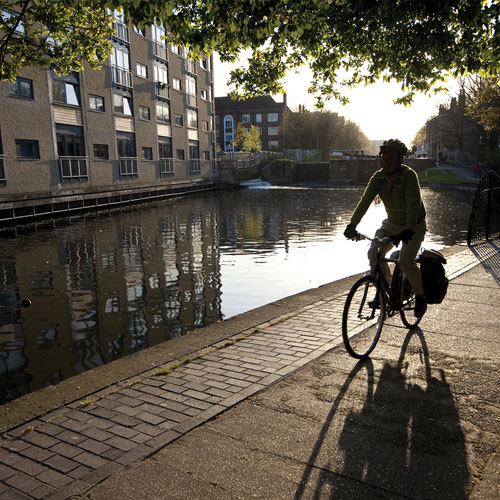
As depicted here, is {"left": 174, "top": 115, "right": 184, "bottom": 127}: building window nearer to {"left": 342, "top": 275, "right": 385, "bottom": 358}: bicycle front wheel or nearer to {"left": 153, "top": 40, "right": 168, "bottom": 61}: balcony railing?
{"left": 153, "top": 40, "right": 168, "bottom": 61}: balcony railing

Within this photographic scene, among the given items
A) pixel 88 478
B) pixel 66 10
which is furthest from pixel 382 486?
pixel 66 10

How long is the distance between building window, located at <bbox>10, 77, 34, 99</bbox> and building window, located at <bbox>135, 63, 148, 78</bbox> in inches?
489

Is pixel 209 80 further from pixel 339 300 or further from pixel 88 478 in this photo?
pixel 88 478

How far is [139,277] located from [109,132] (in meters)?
24.5

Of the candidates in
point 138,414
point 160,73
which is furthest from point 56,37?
point 160,73

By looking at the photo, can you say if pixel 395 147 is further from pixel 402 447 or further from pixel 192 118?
pixel 192 118

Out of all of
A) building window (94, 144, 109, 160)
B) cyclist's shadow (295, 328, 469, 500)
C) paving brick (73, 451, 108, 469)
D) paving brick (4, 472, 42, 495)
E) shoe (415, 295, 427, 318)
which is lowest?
cyclist's shadow (295, 328, 469, 500)

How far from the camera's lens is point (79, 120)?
95.3 ft

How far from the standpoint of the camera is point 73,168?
28141 mm

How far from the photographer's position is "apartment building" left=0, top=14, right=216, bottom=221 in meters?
24.0

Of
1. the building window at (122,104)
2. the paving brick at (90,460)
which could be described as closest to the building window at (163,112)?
the building window at (122,104)

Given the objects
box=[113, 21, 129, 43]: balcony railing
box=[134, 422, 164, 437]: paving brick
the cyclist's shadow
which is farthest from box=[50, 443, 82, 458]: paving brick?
box=[113, 21, 129, 43]: balcony railing

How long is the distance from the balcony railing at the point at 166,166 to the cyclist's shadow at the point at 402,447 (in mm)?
36904

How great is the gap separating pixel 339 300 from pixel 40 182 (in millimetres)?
22855
